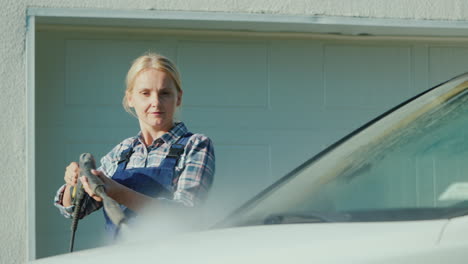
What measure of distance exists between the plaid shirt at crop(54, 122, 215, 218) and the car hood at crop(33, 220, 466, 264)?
1.47 meters

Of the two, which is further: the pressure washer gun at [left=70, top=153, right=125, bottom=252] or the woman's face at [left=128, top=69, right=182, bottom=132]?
the woman's face at [left=128, top=69, right=182, bottom=132]

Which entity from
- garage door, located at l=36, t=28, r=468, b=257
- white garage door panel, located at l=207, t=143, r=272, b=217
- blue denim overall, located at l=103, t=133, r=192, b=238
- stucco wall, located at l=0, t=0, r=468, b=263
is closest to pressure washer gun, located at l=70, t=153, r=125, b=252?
blue denim overall, located at l=103, t=133, r=192, b=238

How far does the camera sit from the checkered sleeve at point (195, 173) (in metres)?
3.89

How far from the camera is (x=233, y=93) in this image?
7.67m

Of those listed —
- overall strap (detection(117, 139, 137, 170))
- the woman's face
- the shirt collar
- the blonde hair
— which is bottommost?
overall strap (detection(117, 139, 137, 170))

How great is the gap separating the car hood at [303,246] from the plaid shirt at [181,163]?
147 cm

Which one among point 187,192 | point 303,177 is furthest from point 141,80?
point 303,177

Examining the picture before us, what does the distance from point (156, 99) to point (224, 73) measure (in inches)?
140

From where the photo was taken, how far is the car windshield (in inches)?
98.0

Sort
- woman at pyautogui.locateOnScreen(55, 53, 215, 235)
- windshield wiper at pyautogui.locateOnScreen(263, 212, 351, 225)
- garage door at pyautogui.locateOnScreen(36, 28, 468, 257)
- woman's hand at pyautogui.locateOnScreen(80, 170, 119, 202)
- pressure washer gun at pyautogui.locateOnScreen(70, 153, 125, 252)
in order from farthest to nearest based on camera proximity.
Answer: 1. garage door at pyautogui.locateOnScreen(36, 28, 468, 257)
2. woman at pyautogui.locateOnScreen(55, 53, 215, 235)
3. woman's hand at pyautogui.locateOnScreen(80, 170, 119, 202)
4. pressure washer gun at pyautogui.locateOnScreen(70, 153, 125, 252)
5. windshield wiper at pyautogui.locateOnScreen(263, 212, 351, 225)

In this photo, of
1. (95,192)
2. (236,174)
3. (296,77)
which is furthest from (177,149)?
(296,77)

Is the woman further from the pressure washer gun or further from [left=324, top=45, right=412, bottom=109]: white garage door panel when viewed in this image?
[left=324, top=45, right=412, bottom=109]: white garage door panel
